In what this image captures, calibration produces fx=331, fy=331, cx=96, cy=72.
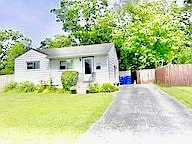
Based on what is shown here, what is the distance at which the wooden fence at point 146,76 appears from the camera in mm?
38600

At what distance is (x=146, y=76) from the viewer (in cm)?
3903

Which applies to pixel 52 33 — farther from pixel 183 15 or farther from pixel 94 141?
pixel 94 141

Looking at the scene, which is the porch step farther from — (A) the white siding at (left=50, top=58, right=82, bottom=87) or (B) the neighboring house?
(A) the white siding at (left=50, top=58, right=82, bottom=87)

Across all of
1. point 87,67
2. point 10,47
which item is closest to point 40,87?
point 87,67

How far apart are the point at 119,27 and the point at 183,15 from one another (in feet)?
31.2

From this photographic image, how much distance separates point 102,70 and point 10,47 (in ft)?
77.4

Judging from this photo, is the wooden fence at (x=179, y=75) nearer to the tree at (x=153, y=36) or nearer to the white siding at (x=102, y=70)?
the white siding at (x=102, y=70)

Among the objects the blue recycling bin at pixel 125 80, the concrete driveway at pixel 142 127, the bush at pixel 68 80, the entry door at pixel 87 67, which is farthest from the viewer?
the blue recycling bin at pixel 125 80

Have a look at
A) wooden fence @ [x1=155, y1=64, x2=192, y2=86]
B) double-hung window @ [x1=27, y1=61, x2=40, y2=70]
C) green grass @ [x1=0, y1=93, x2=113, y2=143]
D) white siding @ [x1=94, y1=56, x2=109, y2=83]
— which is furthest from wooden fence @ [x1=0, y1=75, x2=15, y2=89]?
green grass @ [x1=0, y1=93, x2=113, y2=143]

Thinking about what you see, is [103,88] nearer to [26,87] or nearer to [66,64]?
[66,64]

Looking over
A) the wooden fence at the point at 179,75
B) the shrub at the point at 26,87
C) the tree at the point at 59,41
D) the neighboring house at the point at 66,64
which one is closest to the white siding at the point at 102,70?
the neighboring house at the point at 66,64

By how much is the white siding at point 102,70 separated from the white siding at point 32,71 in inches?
185

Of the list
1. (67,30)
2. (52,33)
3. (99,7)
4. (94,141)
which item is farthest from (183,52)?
(94,141)

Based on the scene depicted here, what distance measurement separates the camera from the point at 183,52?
40.2 metres
